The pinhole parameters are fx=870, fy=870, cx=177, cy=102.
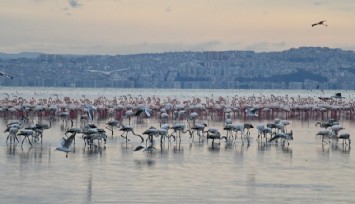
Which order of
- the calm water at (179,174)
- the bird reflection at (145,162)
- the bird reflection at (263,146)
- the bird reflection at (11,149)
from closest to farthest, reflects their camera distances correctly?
the calm water at (179,174) → the bird reflection at (145,162) → the bird reflection at (11,149) → the bird reflection at (263,146)

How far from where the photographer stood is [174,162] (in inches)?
846

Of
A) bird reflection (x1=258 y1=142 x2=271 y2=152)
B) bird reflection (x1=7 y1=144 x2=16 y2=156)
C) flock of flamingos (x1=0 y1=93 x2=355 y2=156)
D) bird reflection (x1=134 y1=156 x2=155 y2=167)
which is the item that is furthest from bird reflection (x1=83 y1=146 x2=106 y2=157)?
bird reflection (x1=258 y1=142 x2=271 y2=152)

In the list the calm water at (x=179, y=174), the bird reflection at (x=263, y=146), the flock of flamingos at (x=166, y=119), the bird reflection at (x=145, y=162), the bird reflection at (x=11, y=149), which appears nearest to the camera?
the calm water at (x=179, y=174)

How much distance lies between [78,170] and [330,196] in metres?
6.09

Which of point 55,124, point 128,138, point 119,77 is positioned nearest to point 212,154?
point 128,138

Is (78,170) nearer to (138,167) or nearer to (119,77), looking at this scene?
(138,167)

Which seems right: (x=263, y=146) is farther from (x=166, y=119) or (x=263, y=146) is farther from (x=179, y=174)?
(x=166, y=119)

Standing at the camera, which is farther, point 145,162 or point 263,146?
point 263,146

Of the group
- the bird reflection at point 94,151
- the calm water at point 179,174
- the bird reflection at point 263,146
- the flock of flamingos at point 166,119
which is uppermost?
the flock of flamingos at point 166,119

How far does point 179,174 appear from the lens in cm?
1900

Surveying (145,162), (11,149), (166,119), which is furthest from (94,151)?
(166,119)

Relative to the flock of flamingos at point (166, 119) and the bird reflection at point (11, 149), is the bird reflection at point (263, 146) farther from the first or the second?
the bird reflection at point (11, 149)

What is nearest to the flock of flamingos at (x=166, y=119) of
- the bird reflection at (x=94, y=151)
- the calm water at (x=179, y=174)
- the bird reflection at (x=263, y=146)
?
the bird reflection at (x=263, y=146)

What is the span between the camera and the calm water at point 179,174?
1584cm
